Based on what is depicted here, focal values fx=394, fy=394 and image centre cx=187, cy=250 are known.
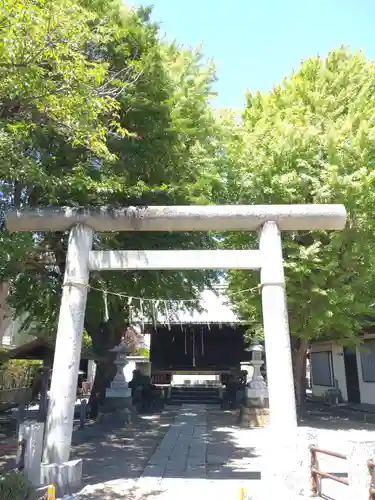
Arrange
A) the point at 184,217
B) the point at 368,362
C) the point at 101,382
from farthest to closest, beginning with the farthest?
the point at 368,362, the point at 101,382, the point at 184,217

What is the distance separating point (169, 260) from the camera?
7.62 m

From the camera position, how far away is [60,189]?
8312 mm

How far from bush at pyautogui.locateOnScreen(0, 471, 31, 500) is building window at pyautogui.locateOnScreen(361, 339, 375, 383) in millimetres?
17680

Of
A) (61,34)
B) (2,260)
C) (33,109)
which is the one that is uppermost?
(61,34)

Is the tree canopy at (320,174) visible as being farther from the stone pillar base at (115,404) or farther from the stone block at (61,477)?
the stone block at (61,477)

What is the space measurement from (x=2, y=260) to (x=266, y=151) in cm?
954

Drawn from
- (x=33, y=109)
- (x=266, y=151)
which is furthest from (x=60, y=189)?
(x=266, y=151)

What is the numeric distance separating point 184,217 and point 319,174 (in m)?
7.37

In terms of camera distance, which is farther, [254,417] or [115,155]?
[254,417]

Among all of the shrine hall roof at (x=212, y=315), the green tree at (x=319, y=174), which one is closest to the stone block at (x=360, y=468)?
the green tree at (x=319, y=174)

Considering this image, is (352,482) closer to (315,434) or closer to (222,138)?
(315,434)

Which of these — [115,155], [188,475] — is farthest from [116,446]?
[115,155]

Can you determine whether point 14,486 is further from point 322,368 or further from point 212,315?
point 322,368

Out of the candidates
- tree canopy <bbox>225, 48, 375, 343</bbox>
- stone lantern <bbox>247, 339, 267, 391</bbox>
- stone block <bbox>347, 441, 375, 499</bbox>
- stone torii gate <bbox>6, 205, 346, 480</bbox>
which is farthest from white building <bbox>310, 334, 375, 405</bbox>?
stone block <bbox>347, 441, 375, 499</bbox>
